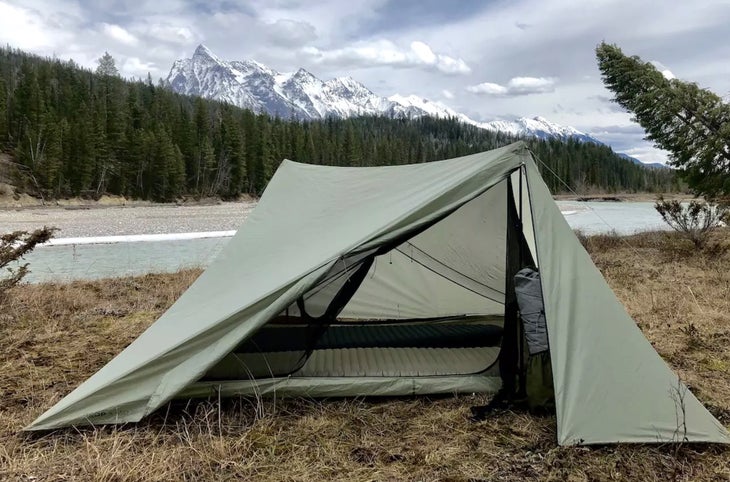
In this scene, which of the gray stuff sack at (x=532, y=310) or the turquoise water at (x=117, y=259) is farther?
the turquoise water at (x=117, y=259)

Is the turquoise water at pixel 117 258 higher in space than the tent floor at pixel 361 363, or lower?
lower

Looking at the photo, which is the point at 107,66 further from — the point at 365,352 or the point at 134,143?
the point at 365,352

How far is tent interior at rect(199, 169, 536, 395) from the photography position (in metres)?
3.12

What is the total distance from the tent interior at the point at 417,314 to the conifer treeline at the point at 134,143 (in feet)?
83.0

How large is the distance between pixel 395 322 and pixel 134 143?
44.8m

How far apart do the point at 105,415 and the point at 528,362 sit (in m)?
2.35

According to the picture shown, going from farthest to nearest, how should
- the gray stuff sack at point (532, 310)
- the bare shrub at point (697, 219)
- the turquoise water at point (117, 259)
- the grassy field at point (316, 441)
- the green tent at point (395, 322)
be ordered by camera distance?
1. the turquoise water at point (117, 259)
2. the bare shrub at point (697, 219)
3. the gray stuff sack at point (532, 310)
4. the green tent at point (395, 322)
5. the grassy field at point (316, 441)

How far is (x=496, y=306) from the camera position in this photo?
4.57 meters

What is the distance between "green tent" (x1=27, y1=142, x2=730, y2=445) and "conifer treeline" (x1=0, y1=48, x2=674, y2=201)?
25971mm

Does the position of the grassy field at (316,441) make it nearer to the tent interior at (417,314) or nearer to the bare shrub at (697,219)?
the tent interior at (417,314)

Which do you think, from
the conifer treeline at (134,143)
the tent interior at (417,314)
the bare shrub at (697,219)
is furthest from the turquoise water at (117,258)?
the conifer treeline at (134,143)

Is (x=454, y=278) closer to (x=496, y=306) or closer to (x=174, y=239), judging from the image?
(x=496, y=306)

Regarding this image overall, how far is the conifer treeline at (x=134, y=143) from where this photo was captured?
39438mm

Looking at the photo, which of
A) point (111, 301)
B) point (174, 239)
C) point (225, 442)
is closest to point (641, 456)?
point (225, 442)
